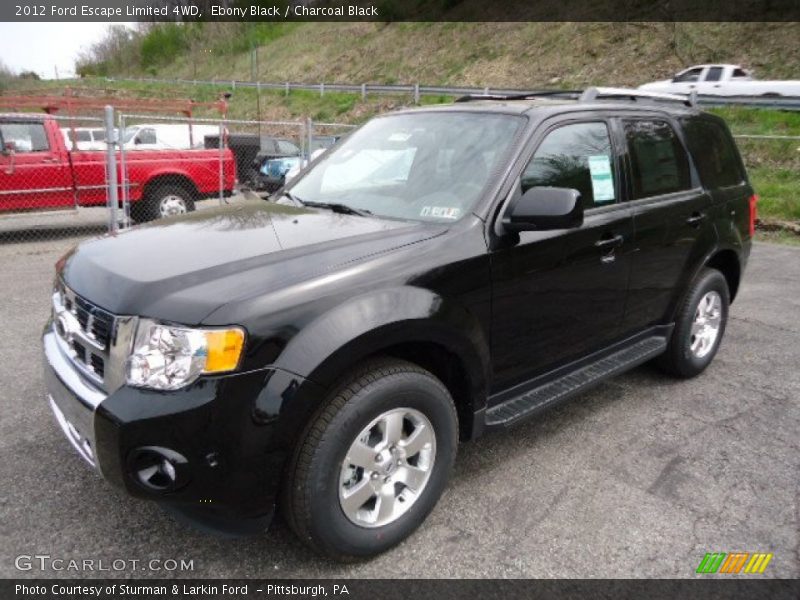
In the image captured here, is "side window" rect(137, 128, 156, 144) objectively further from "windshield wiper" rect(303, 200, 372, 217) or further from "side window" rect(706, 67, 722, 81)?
"side window" rect(706, 67, 722, 81)

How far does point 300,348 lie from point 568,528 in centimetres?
151

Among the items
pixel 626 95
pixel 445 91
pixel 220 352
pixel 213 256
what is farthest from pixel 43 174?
pixel 445 91

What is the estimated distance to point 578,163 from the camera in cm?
333

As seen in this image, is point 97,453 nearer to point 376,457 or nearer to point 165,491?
point 165,491

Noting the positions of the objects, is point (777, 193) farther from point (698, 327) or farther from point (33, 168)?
point (33, 168)

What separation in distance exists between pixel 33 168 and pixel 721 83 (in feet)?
57.2

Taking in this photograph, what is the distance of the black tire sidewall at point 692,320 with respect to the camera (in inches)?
164

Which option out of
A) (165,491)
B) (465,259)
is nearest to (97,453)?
(165,491)

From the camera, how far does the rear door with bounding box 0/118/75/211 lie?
8.97 metres

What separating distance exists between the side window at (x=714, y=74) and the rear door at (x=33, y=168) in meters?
17.0

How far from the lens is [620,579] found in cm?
248

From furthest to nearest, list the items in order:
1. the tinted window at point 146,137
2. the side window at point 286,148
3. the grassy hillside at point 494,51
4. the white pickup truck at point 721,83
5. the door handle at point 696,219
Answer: the grassy hillside at point 494,51 < the side window at point 286,148 < the white pickup truck at point 721,83 < the tinted window at point 146,137 < the door handle at point 696,219

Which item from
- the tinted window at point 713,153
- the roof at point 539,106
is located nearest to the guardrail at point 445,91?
the roof at point 539,106
